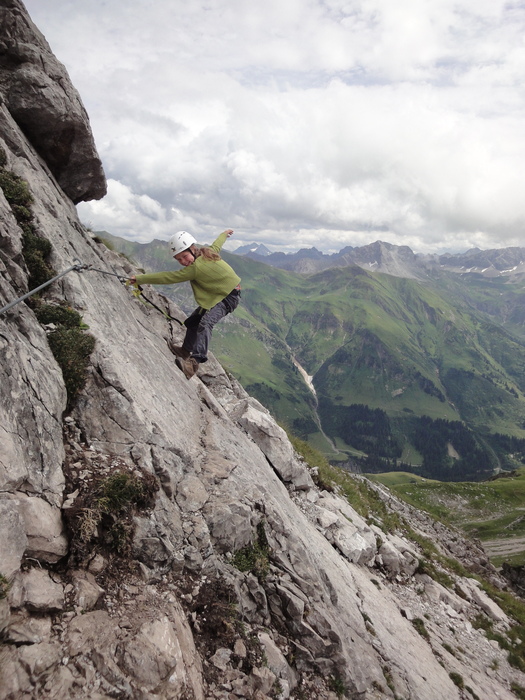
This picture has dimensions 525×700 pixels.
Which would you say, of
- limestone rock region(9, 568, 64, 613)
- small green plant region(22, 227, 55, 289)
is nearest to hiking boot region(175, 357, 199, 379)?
small green plant region(22, 227, 55, 289)

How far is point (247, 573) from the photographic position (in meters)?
11.7

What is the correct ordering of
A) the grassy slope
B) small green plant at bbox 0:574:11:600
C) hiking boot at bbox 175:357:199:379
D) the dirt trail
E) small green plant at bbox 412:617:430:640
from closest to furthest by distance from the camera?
small green plant at bbox 0:574:11:600 < hiking boot at bbox 175:357:199:379 < small green plant at bbox 412:617:430:640 < the dirt trail < the grassy slope

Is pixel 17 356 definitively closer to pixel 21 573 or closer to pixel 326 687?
pixel 21 573

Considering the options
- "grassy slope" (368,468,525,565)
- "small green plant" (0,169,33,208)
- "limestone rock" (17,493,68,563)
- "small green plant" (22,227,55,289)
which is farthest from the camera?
"grassy slope" (368,468,525,565)

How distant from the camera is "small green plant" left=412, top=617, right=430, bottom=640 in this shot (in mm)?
18766

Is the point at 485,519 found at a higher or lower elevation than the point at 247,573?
lower

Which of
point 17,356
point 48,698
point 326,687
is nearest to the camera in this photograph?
point 48,698

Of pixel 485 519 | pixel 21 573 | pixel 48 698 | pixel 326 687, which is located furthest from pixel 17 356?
pixel 485 519

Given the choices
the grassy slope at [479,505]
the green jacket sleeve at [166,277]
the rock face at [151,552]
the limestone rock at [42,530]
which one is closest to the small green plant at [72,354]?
the rock face at [151,552]

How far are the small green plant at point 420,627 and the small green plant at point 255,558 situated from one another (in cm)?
1241

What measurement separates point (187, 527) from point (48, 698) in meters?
5.21

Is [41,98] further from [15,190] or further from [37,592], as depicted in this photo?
[37,592]

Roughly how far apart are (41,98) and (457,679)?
3632 cm

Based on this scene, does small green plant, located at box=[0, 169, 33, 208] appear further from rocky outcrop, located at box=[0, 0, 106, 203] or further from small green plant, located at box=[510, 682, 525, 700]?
small green plant, located at box=[510, 682, 525, 700]
